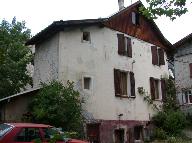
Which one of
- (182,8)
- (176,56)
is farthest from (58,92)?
(176,56)

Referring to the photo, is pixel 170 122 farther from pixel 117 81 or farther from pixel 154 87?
pixel 117 81

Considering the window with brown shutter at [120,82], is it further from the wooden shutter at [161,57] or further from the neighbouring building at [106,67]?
the wooden shutter at [161,57]

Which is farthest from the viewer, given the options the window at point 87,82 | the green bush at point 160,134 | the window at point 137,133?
the window at point 137,133

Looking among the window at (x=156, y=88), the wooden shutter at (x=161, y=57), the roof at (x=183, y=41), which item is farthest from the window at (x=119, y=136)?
the roof at (x=183, y=41)

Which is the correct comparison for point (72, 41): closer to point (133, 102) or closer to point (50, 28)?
point (50, 28)

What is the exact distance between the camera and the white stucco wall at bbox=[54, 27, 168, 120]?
21.8 metres

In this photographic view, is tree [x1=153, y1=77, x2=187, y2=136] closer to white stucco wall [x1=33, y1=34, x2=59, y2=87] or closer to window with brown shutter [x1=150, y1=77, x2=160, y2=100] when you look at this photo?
window with brown shutter [x1=150, y1=77, x2=160, y2=100]

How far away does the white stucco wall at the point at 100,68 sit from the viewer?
2184 cm

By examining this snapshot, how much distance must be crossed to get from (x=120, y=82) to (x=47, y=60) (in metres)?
→ 4.77

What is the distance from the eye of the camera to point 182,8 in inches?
459

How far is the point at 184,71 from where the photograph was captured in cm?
3334

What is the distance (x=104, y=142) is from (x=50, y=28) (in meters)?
7.11

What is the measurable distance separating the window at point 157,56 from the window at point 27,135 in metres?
16.7

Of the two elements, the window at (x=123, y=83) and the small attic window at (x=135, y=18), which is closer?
the window at (x=123, y=83)
